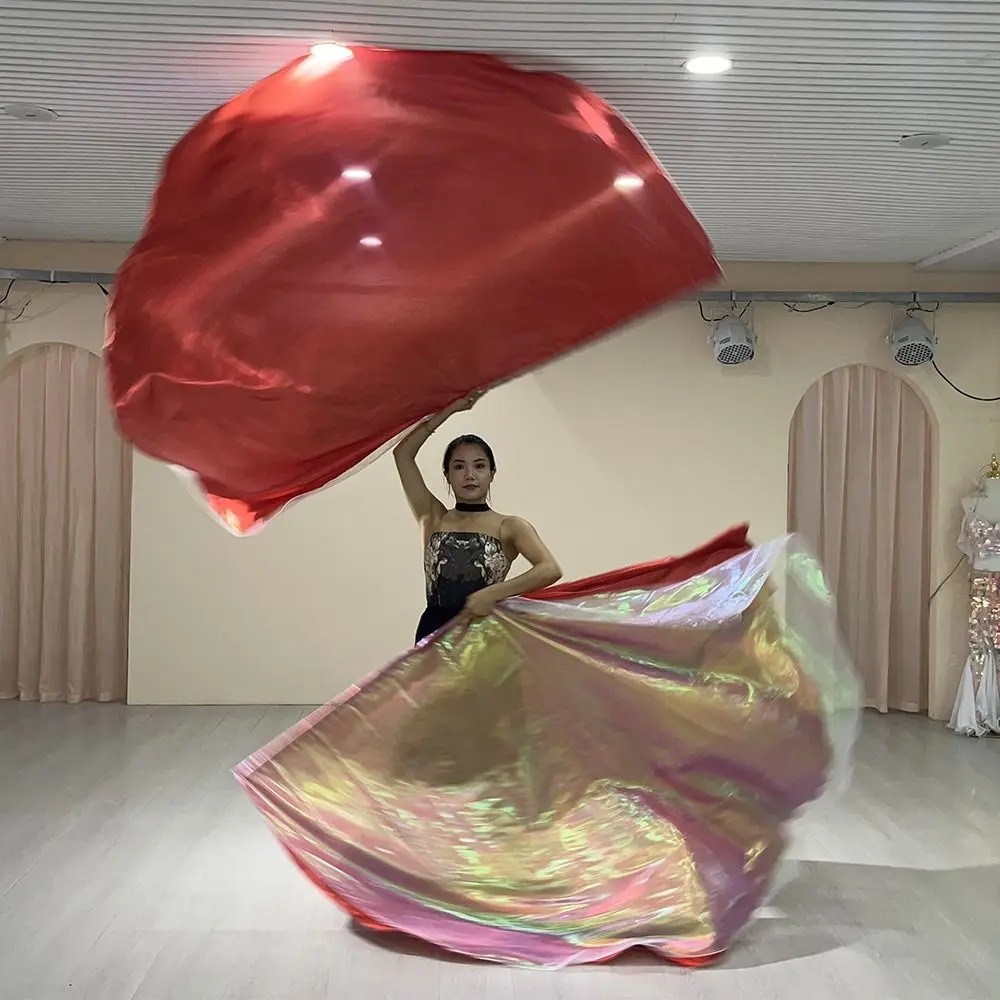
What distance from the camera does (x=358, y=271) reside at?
265 centimetres

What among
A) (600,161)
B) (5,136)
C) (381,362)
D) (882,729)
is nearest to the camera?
(381,362)

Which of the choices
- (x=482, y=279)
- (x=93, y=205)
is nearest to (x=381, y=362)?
(x=482, y=279)

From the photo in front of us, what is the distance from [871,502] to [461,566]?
3.79 meters

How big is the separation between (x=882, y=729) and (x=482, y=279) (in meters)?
4.12

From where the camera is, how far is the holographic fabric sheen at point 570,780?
9.99 feet

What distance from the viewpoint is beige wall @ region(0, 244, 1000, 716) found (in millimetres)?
6109

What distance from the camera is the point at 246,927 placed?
3.22 m

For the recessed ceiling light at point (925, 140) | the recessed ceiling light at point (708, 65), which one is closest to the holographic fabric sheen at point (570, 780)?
the recessed ceiling light at point (708, 65)

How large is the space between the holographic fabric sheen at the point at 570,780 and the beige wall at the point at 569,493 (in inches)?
119

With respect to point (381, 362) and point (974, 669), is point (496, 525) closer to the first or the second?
point (381, 362)

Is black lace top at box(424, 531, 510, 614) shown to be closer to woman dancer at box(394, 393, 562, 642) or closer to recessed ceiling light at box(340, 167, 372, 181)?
woman dancer at box(394, 393, 562, 642)

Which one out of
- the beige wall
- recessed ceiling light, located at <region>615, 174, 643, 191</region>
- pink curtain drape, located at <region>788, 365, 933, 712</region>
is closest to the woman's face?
recessed ceiling light, located at <region>615, 174, 643, 191</region>

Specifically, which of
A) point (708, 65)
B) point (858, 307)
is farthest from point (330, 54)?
point (858, 307)

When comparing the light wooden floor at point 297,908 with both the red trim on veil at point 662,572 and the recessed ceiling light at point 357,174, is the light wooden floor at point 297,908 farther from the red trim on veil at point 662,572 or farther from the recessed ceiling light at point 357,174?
the recessed ceiling light at point 357,174
